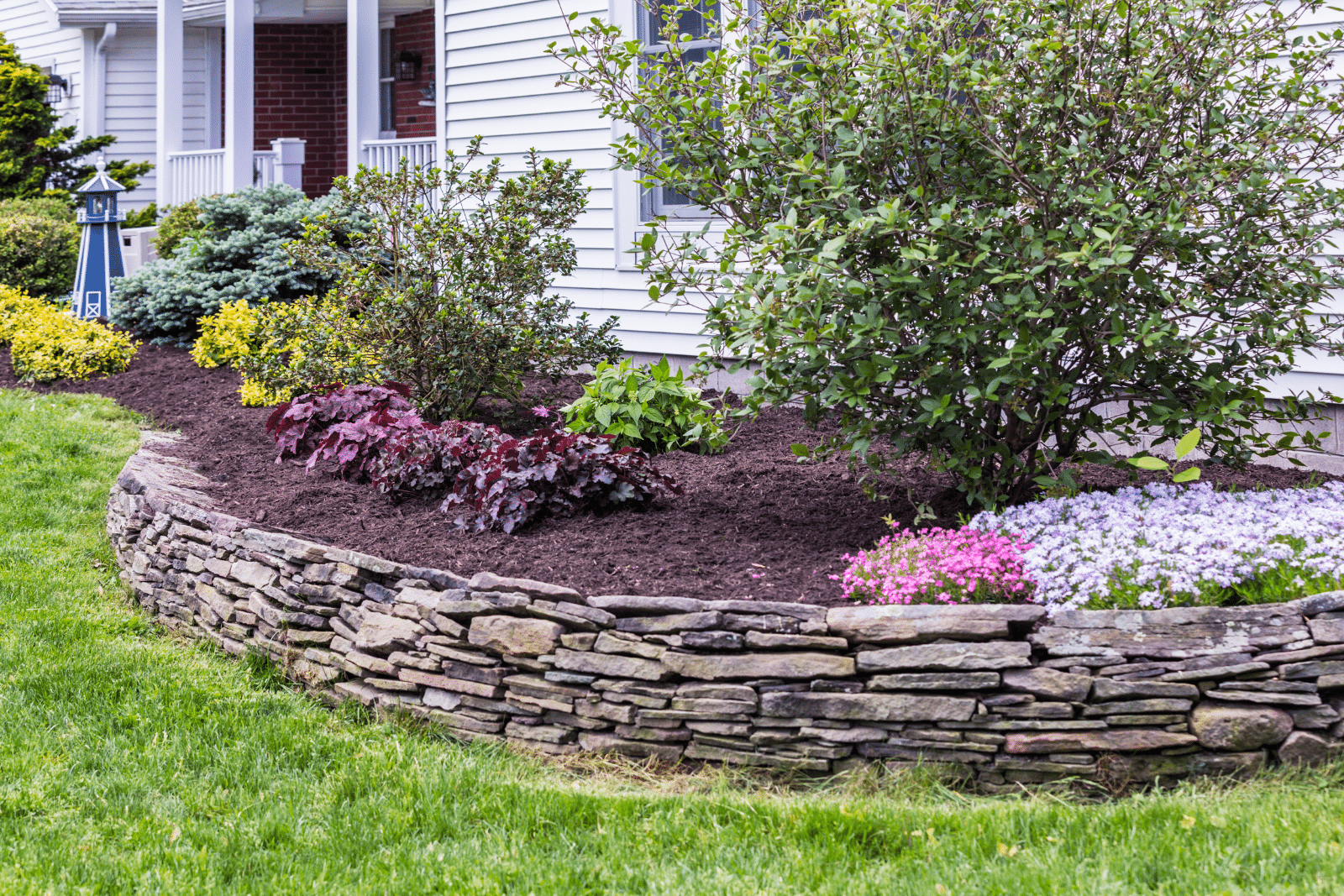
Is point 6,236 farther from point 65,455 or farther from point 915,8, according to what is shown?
point 915,8

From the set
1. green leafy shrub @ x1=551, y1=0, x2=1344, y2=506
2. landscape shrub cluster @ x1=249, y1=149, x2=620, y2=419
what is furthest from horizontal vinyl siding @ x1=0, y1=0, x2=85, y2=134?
green leafy shrub @ x1=551, y1=0, x2=1344, y2=506

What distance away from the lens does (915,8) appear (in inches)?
148

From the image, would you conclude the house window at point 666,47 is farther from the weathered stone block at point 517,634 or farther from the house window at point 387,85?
the house window at point 387,85

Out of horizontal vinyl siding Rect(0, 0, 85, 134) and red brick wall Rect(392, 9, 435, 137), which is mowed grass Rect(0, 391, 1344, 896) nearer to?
red brick wall Rect(392, 9, 435, 137)

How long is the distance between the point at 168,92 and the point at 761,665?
44.1 feet

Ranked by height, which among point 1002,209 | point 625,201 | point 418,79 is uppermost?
point 418,79

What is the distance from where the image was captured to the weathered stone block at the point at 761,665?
3287 millimetres

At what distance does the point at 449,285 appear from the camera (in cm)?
589

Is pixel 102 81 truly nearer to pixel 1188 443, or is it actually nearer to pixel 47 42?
pixel 47 42

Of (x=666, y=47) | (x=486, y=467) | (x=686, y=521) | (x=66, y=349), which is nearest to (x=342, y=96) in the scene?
(x=66, y=349)

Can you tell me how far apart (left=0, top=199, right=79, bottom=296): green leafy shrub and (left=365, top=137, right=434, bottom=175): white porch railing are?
3.45 metres

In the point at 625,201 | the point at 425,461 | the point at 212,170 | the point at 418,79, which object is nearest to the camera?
the point at 425,461

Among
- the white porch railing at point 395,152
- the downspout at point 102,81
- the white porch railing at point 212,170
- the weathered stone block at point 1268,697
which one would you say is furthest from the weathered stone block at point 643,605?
the downspout at point 102,81

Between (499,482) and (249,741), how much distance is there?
1380mm
